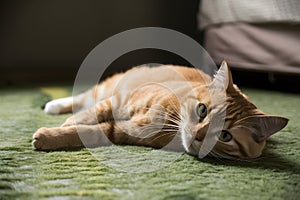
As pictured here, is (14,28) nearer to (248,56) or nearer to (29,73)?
(29,73)

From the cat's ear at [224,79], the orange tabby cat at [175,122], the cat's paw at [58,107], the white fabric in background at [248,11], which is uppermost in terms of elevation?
the white fabric in background at [248,11]

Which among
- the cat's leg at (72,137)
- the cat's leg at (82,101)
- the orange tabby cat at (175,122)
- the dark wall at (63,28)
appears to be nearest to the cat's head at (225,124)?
the orange tabby cat at (175,122)

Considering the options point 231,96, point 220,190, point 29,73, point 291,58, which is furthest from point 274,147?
point 29,73

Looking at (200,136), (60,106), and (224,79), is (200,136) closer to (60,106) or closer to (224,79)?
(224,79)

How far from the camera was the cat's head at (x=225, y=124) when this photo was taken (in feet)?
3.68

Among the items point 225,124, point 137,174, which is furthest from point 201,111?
point 137,174

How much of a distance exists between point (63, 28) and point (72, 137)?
163cm

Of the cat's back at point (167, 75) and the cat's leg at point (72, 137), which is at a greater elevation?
the cat's back at point (167, 75)

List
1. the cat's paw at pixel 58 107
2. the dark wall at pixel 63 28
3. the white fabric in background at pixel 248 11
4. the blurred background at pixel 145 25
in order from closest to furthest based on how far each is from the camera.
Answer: the cat's paw at pixel 58 107 < the white fabric in background at pixel 248 11 < the blurred background at pixel 145 25 < the dark wall at pixel 63 28

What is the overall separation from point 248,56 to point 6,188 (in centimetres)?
174

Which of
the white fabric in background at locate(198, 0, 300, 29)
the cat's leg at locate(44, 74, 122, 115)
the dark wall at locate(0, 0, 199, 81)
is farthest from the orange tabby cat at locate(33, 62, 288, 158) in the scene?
the dark wall at locate(0, 0, 199, 81)

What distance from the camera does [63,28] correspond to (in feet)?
8.86

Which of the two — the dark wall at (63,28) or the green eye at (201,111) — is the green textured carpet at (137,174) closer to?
the green eye at (201,111)

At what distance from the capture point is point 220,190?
0.94m
